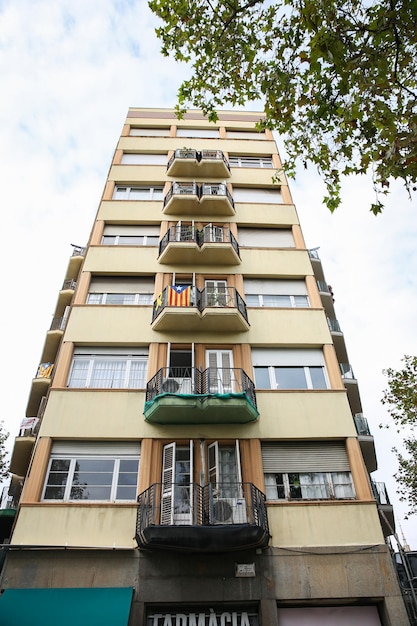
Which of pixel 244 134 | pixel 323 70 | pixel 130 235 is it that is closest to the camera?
pixel 323 70

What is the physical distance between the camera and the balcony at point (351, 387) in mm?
19016

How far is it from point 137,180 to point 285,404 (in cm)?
1356

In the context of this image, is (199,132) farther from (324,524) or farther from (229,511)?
(324,524)

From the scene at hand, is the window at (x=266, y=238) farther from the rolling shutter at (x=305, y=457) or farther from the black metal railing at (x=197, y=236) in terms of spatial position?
the rolling shutter at (x=305, y=457)

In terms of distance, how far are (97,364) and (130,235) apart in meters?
6.85

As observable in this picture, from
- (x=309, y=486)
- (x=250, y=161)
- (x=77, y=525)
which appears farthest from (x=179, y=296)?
(x=250, y=161)

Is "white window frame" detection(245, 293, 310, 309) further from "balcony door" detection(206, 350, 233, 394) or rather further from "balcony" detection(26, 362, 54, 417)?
"balcony" detection(26, 362, 54, 417)

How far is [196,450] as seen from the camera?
41.5 feet

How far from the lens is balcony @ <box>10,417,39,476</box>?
56.9 ft

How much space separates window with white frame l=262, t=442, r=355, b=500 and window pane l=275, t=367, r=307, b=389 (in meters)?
2.04

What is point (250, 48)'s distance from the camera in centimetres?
1002

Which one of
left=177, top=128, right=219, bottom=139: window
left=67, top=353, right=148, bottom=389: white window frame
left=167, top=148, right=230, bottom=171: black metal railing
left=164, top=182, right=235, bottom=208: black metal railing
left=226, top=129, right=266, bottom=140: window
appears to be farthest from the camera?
left=226, top=129, right=266, bottom=140: window

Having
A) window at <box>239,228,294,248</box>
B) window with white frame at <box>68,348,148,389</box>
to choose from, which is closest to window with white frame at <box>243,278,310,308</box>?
window at <box>239,228,294,248</box>

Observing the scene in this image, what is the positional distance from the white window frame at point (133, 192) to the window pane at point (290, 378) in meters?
10.8
